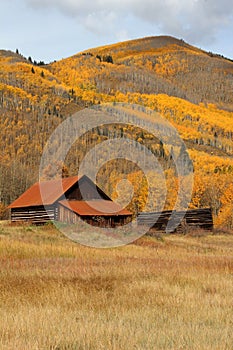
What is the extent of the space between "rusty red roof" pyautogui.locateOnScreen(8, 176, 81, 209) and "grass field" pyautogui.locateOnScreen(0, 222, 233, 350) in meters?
30.2

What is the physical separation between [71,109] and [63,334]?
191112 millimetres

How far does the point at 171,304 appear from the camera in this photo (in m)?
8.64

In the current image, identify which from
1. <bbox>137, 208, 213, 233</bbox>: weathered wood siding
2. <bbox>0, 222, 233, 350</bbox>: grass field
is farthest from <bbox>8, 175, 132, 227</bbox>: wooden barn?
<bbox>0, 222, 233, 350</bbox>: grass field

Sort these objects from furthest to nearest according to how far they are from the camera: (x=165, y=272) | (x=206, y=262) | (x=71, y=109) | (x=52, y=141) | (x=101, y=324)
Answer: (x=71, y=109), (x=52, y=141), (x=206, y=262), (x=165, y=272), (x=101, y=324)

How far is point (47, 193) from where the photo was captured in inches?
1875

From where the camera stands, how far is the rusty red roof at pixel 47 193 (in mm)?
44875

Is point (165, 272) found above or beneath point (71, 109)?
beneath

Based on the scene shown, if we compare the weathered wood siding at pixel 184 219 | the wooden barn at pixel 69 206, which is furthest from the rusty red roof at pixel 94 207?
the weathered wood siding at pixel 184 219

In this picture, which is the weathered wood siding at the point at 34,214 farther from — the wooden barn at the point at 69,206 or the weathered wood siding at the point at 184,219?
the weathered wood siding at the point at 184,219

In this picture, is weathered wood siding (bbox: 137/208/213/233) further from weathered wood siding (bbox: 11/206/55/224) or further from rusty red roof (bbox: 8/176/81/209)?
weathered wood siding (bbox: 11/206/55/224)

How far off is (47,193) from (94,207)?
5432 mm

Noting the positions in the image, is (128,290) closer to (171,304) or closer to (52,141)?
(171,304)

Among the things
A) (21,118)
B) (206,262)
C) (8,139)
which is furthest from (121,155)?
(206,262)

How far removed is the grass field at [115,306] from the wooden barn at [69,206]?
29.1 m
